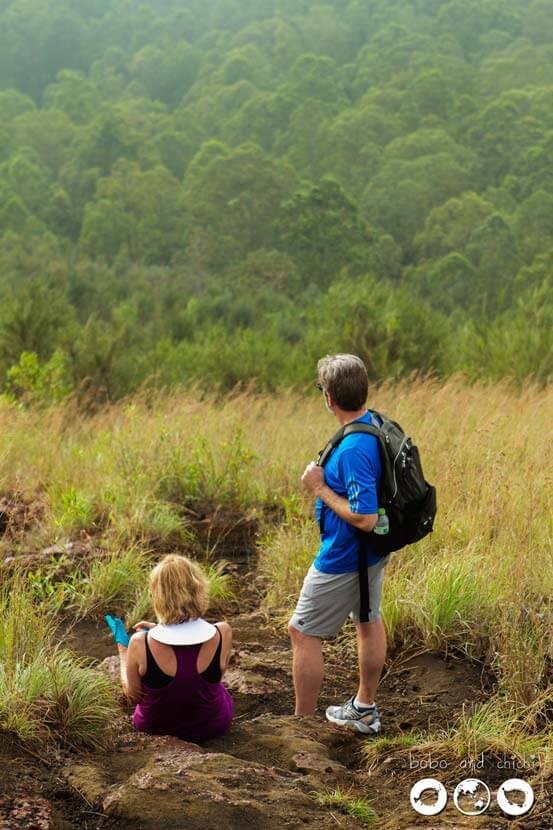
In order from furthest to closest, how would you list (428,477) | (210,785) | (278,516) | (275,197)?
(275,197) < (278,516) < (428,477) < (210,785)

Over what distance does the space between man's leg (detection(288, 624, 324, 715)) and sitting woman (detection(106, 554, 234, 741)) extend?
335 millimetres

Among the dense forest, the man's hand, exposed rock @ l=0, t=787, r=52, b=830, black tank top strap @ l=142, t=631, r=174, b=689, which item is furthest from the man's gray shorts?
the dense forest

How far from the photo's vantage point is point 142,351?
864 inches

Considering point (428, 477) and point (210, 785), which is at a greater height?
point (210, 785)

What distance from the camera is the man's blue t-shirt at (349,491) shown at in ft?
13.5

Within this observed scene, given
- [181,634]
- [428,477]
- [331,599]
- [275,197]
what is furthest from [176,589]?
[275,197]

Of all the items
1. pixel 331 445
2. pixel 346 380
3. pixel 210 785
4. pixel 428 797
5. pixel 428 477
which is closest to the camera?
pixel 210 785

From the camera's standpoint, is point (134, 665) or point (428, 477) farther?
point (428, 477)

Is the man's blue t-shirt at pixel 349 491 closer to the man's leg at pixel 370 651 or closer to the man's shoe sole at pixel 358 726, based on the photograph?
the man's leg at pixel 370 651

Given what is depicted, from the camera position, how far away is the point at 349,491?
4.14 metres

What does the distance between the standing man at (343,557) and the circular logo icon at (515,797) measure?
34.2 inches

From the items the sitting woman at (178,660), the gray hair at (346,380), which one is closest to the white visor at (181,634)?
the sitting woman at (178,660)

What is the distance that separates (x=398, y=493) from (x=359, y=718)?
104cm

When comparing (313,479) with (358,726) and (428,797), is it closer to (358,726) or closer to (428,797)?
(358,726)
